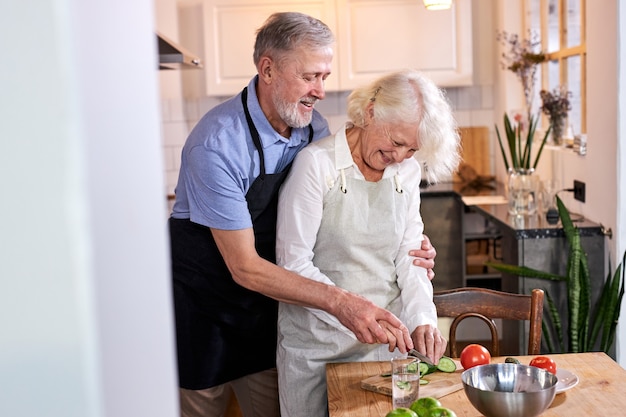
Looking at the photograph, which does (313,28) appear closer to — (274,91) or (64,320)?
(274,91)

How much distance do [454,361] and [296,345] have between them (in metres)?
0.42

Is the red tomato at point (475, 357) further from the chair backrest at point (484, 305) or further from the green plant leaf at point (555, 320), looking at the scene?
A: the green plant leaf at point (555, 320)

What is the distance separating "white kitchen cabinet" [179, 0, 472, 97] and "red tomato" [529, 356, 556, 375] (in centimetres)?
343

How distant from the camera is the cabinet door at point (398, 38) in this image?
17.2 feet

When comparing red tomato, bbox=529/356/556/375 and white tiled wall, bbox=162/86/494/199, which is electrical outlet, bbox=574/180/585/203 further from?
white tiled wall, bbox=162/86/494/199

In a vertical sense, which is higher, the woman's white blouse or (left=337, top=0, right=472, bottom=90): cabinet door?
(left=337, top=0, right=472, bottom=90): cabinet door

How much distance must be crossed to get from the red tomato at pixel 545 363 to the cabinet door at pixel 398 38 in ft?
11.3

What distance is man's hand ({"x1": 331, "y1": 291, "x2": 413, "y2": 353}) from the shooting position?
201 cm

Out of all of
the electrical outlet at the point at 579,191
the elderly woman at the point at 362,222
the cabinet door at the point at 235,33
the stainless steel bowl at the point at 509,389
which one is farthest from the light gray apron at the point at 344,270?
the cabinet door at the point at 235,33

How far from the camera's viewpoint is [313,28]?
218 centimetres

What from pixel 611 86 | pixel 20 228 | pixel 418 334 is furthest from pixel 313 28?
pixel 20 228

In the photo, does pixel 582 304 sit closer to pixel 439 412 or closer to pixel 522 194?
pixel 522 194

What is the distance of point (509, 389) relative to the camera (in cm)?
180

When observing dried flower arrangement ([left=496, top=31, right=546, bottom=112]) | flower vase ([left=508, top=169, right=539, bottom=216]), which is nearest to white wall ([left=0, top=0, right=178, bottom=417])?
flower vase ([left=508, top=169, right=539, bottom=216])
